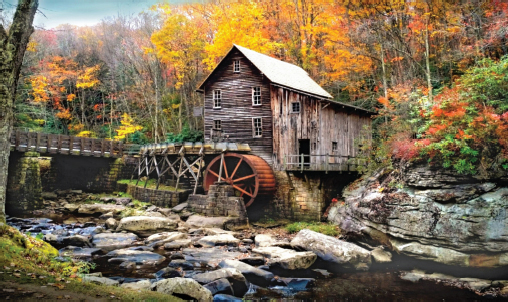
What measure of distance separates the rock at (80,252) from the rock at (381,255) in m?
8.41

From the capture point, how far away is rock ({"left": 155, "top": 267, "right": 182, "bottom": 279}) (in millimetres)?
8586

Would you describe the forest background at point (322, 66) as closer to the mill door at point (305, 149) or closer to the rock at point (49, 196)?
the mill door at point (305, 149)

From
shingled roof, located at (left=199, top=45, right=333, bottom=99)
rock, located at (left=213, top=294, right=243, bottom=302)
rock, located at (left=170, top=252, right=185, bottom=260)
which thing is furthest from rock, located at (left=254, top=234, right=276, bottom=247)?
shingled roof, located at (left=199, top=45, right=333, bottom=99)

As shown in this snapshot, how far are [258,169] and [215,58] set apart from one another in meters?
11.7

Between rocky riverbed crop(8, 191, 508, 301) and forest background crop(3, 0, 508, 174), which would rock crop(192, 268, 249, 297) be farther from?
forest background crop(3, 0, 508, 174)

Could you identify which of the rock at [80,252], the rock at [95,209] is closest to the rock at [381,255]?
the rock at [80,252]

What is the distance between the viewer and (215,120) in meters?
20.7

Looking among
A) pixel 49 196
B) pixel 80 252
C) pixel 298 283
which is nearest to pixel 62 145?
pixel 49 196

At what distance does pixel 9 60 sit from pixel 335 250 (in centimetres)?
933

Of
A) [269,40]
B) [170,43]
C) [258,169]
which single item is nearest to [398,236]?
[258,169]

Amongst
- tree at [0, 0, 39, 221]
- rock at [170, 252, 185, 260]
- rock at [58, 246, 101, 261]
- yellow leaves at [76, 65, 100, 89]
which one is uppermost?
yellow leaves at [76, 65, 100, 89]

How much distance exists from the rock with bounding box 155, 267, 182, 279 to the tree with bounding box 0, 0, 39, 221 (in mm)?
3656

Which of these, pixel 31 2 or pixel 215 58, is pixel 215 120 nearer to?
pixel 215 58

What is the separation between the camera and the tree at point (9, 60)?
6383 mm
